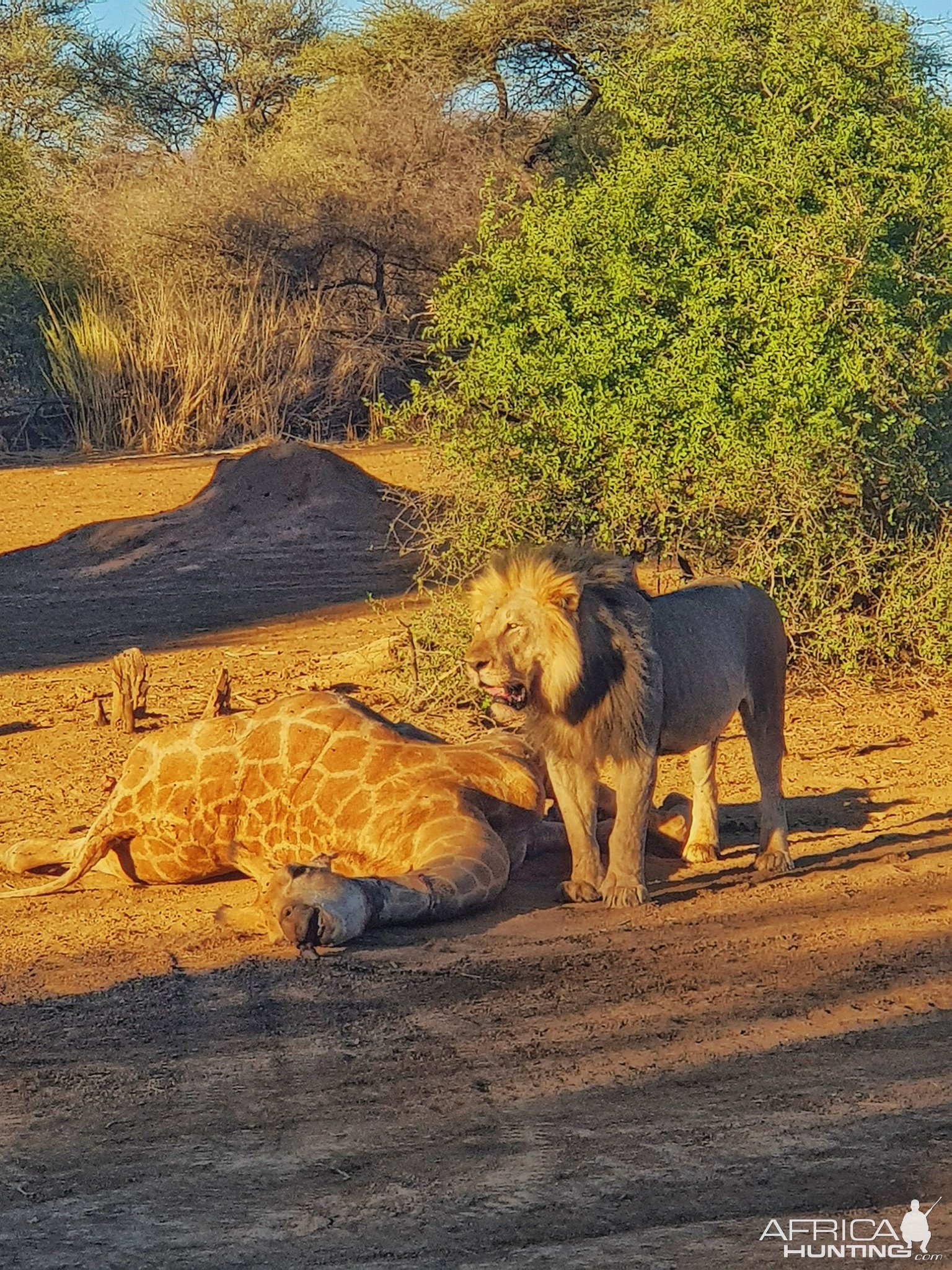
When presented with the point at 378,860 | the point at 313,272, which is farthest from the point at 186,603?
the point at 313,272

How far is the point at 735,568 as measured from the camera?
34.8 feet

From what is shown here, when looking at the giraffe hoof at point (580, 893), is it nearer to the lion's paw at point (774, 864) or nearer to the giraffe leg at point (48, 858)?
the lion's paw at point (774, 864)

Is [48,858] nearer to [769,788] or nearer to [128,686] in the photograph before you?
[128,686]

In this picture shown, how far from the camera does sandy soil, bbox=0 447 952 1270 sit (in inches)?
154

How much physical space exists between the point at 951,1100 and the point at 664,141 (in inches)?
303

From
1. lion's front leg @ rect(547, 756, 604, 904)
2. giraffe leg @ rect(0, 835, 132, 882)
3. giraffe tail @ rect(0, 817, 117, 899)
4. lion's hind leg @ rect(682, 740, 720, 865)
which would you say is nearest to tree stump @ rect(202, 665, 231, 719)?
giraffe leg @ rect(0, 835, 132, 882)

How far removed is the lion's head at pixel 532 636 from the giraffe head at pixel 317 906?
83 centimetres

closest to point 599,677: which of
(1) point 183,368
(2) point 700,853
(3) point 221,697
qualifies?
(2) point 700,853

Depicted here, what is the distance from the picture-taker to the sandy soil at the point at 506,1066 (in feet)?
12.8

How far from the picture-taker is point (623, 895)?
6.69 m

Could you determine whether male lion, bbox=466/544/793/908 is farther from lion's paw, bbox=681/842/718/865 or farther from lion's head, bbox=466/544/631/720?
lion's paw, bbox=681/842/718/865

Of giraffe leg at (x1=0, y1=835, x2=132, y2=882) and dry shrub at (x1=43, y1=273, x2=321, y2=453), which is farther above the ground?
dry shrub at (x1=43, y1=273, x2=321, y2=453)

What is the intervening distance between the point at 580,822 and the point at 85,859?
200 cm

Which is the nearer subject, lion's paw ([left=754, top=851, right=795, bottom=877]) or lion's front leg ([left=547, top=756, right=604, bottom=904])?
lion's front leg ([left=547, top=756, right=604, bottom=904])
